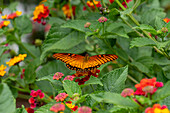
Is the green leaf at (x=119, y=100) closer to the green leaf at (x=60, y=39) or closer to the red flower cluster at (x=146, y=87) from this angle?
the red flower cluster at (x=146, y=87)

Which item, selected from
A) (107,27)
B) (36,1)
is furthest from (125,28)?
(36,1)

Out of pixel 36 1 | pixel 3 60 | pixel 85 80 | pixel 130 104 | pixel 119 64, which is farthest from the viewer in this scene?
pixel 36 1

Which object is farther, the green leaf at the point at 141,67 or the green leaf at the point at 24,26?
the green leaf at the point at 24,26

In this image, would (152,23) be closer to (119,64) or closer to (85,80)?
(119,64)

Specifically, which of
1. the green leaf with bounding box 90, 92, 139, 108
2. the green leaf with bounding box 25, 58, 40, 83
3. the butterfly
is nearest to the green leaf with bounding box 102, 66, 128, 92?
the butterfly

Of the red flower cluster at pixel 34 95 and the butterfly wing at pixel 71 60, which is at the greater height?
the butterfly wing at pixel 71 60

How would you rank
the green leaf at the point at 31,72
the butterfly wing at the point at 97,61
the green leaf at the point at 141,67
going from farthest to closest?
the green leaf at the point at 31,72 → the green leaf at the point at 141,67 → the butterfly wing at the point at 97,61

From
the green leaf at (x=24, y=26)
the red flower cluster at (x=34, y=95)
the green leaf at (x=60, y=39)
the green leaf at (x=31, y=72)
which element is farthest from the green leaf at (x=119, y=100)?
the green leaf at (x=24, y=26)
